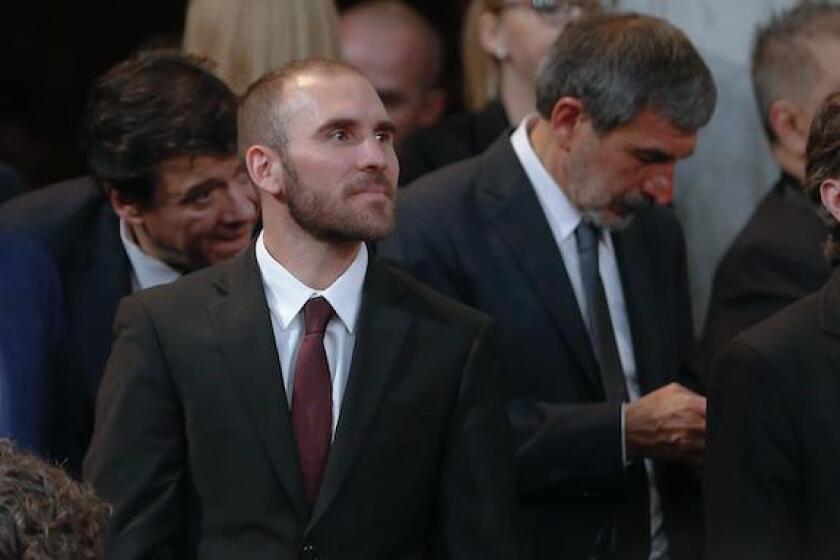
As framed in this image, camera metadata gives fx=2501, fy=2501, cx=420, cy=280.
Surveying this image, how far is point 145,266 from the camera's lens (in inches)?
206

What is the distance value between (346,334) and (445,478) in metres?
0.32

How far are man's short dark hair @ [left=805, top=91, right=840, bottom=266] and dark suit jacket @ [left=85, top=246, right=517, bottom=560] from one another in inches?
26.6

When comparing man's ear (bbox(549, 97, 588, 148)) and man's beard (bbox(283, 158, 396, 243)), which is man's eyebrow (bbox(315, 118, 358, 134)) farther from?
man's ear (bbox(549, 97, 588, 148))

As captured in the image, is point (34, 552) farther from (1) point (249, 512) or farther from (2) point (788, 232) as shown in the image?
(2) point (788, 232)

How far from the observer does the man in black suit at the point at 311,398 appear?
14.4 ft

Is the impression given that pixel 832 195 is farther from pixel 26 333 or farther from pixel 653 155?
pixel 26 333

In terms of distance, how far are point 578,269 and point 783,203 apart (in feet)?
2.02

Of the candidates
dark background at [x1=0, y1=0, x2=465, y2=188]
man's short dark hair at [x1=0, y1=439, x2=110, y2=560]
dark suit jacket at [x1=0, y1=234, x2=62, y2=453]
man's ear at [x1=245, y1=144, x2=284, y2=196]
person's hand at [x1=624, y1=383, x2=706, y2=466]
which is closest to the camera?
man's short dark hair at [x1=0, y1=439, x2=110, y2=560]

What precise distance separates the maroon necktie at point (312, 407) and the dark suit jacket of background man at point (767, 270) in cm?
122

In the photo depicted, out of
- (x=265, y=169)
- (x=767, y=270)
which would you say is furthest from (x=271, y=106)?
(x=767, y=270)

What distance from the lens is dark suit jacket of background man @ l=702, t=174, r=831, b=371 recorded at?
17.8 ft

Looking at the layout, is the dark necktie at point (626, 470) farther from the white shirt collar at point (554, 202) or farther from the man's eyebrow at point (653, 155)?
Result: the man's eyebrow at point (653, 155)

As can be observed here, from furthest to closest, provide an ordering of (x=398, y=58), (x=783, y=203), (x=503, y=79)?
(x=398, y=58)
(x=503, y=79)
(x=783, y=203)

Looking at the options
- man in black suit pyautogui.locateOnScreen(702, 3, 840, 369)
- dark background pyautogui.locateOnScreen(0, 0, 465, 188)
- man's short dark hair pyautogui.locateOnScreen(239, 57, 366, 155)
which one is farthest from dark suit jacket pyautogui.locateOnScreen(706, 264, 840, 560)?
dark background pyautogui.locateOnScreen(0, 0, 465, 188)
